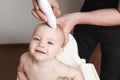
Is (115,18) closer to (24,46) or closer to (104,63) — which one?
(104,63)

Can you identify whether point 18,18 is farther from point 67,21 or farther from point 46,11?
point 46,11

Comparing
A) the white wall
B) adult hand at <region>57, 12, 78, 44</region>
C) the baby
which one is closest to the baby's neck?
the baby

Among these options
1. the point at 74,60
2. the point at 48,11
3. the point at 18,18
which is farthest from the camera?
the point at 18,18

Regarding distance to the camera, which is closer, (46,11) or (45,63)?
(46,11)

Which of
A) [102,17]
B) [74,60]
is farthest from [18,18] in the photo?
[102,17]

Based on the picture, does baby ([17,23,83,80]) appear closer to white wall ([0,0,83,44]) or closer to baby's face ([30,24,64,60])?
baby's face ([30,24,64,60])

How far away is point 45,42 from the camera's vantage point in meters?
0.85

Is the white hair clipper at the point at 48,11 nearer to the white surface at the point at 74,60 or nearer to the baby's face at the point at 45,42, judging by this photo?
the baby's face at the point at 45,42

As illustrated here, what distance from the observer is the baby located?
850mm

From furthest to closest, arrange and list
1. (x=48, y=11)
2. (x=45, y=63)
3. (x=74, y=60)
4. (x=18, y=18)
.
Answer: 1. (x=18, y=18)
2. (x=74, y=60)
3. (x=45, y=63)
4. (x=48, y=11)

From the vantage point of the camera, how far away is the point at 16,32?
6.07 ft

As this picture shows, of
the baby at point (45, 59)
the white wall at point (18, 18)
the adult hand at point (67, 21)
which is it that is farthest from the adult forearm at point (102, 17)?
the white wall at point (18, 18)

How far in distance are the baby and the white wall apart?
0.81 metres

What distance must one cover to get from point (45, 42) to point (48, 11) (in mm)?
109
